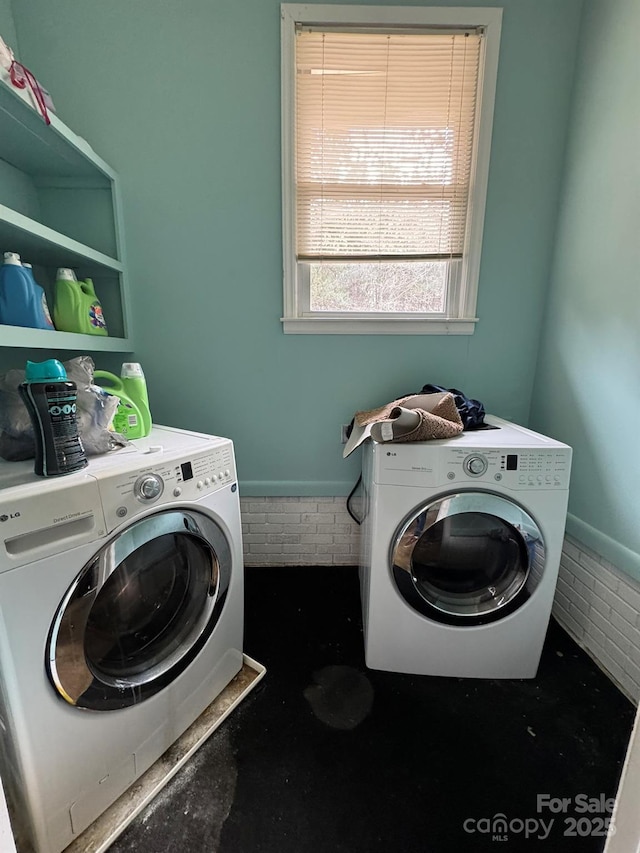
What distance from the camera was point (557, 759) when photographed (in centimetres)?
98

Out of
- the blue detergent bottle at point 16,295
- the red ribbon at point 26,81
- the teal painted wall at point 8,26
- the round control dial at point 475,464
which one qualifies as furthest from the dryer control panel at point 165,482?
the teal painted wall at point 8,26

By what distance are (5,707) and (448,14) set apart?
251 cm

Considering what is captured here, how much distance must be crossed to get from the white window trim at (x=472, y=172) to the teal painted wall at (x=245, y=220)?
1.8 inches

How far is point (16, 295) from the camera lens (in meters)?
0.98

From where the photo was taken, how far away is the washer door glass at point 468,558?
41.3 inches

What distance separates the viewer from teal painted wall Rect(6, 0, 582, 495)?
1.32m

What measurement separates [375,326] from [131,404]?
106 cm

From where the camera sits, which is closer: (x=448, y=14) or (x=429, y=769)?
(x=429, y=769)

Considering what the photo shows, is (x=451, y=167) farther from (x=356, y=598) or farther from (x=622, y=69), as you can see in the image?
(x=356, y=598)

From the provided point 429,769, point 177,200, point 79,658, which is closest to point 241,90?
point 177,200

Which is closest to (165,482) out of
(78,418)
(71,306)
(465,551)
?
(78,418)

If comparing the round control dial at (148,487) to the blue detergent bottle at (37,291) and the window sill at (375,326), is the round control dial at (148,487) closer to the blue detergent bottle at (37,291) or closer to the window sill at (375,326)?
the blue detergent bottle at (37,291)

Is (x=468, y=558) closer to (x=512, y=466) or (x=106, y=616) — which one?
(x=512, y=466)

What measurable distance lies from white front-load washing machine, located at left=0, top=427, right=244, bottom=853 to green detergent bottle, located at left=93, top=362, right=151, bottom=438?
0.30ft
